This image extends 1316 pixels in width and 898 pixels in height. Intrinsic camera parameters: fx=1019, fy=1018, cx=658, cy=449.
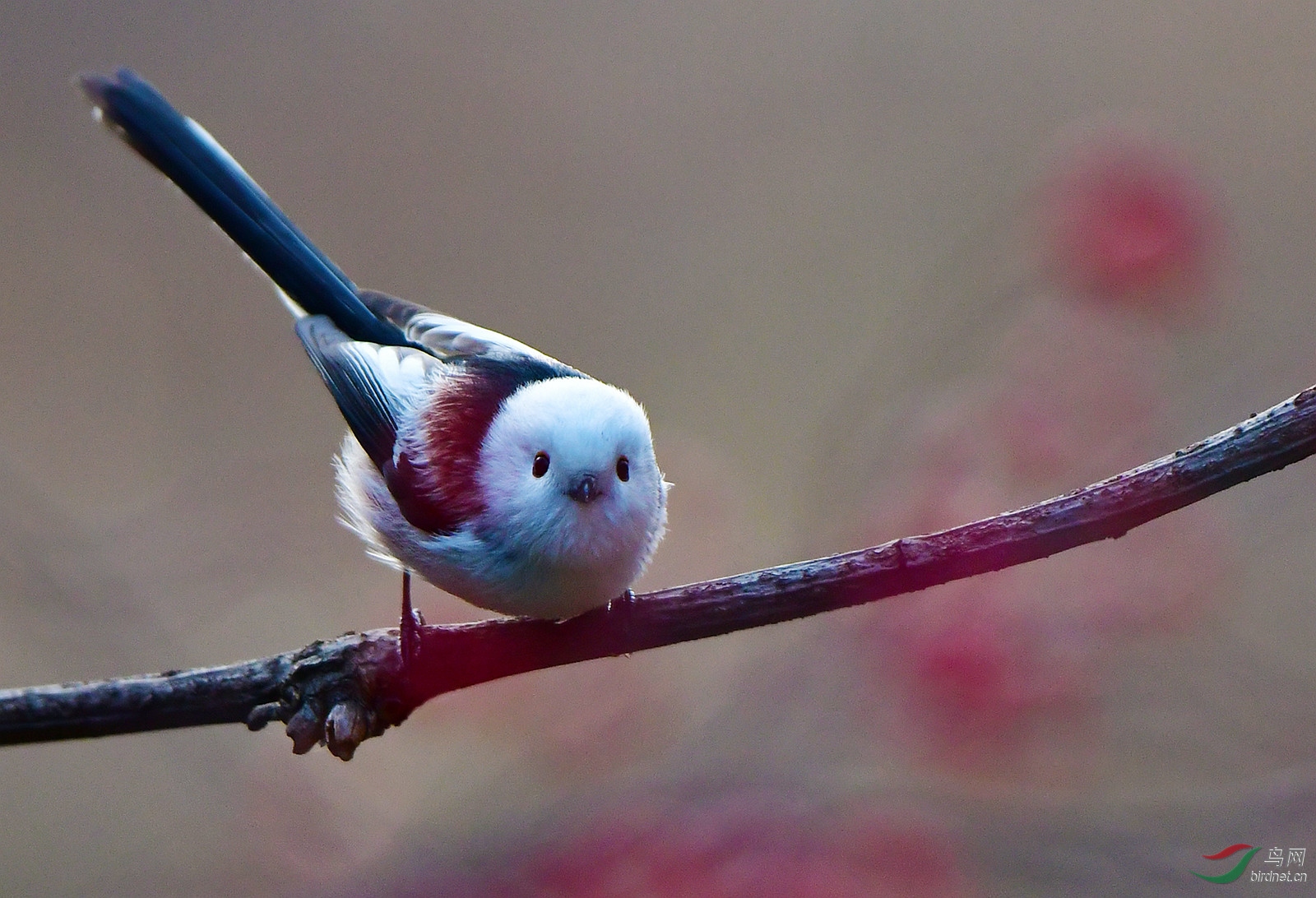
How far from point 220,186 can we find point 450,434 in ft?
1.79

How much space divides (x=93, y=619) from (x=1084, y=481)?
1.48m

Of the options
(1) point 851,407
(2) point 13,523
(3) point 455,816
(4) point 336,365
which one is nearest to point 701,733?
(3) point 455,816

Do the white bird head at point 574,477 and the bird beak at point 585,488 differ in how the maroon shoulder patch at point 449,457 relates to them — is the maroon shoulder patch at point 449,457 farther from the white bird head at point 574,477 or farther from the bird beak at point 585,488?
the bird beak at point 585,488

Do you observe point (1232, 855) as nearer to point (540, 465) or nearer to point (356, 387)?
point (540, 465)

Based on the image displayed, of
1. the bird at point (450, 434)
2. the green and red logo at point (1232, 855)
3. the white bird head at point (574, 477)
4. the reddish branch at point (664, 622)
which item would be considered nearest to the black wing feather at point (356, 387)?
the bird at point (450, 434)

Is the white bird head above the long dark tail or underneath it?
underneath

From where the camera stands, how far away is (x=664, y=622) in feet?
3.68

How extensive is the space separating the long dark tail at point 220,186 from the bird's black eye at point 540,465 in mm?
517

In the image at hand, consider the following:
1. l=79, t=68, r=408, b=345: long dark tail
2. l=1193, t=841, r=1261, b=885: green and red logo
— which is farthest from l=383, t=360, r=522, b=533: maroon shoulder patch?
l=1193, t=841, r=1261, b=885: green and red logo

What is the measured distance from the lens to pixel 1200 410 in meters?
1.66

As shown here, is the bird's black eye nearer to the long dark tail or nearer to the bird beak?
the bird beak

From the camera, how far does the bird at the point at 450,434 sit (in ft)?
3.89

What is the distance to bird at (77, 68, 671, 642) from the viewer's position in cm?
119

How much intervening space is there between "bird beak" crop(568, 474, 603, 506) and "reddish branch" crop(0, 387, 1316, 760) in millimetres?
132
